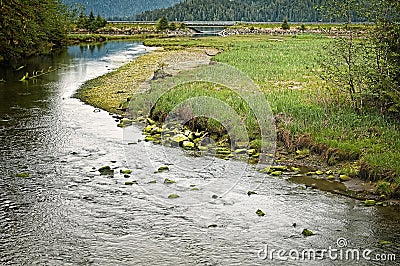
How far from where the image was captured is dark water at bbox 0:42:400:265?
8.92 m

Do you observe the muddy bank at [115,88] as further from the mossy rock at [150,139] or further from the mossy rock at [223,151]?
the mossy rock at [223,151]

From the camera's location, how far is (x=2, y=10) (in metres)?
35.2

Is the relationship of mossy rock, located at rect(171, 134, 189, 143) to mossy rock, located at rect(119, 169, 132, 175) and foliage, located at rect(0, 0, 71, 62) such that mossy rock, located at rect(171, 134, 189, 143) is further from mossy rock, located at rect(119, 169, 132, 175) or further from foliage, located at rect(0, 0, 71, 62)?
foliage, located at rect(0, 0, 71, 62)

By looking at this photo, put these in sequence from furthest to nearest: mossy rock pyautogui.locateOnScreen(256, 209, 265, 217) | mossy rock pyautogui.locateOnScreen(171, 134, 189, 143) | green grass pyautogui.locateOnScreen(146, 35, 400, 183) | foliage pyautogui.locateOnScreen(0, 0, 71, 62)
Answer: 1. foliage pyautogui.locateOnScreen(0, 0, 71, 62)
2. mossy rock pyautogui.locateOnScreen(171, 134, 189, 143)
3. green grass pyautogui.locateOnScreen(146, 35, 400, 183)
4. mossy rock pyautogui.locateOnScreen(256, 209, 265, 217)

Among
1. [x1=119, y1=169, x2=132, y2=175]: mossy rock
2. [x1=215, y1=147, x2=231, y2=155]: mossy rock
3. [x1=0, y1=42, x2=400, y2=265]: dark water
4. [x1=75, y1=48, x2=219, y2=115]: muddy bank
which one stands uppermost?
[x1=75, y1=48, x2=219, y2=115]: muddy bank

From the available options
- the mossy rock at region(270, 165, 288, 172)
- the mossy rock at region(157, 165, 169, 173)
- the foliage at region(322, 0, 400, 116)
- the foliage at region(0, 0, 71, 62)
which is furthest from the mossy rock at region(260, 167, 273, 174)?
the foliage at region(0, 0, 71, 62)

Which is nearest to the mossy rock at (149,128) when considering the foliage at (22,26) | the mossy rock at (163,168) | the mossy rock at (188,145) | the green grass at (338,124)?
the mossy rock at (188,145)

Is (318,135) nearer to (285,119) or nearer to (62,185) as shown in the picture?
(285,119)

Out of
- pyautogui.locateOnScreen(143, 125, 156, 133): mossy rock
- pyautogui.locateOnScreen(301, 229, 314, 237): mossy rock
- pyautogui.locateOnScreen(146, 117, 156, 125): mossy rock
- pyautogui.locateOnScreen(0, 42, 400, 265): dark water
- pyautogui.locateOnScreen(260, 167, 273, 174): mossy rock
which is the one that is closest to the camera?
pyautogui.locateOnScreen(0, 42, 400, 265): dark water

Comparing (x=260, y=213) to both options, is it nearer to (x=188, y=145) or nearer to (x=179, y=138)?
(x=188, y=145)

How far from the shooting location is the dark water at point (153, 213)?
8922mm

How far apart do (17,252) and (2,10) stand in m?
30.1

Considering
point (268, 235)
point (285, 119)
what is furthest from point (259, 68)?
point (268, 235)

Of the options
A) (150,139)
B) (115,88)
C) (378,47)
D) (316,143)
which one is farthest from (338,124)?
(115,88)
